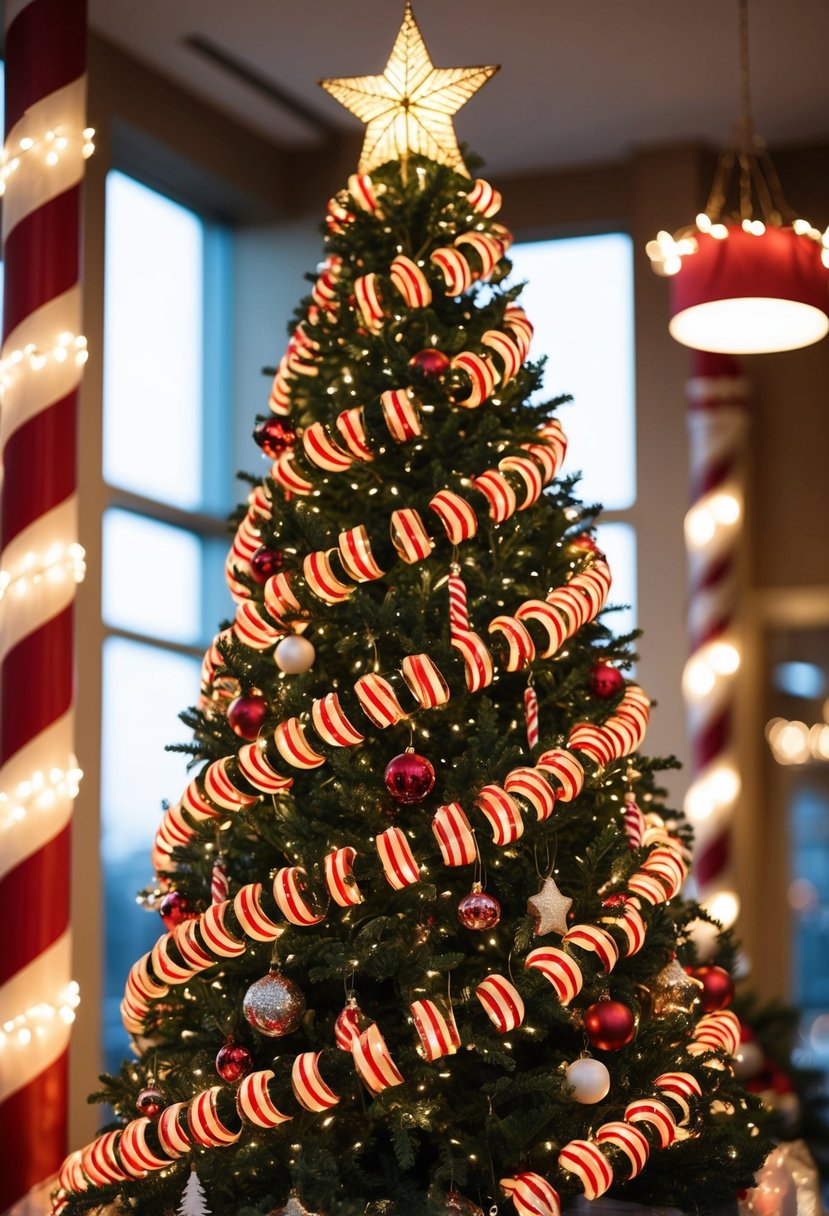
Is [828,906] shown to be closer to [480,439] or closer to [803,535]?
[803,535]

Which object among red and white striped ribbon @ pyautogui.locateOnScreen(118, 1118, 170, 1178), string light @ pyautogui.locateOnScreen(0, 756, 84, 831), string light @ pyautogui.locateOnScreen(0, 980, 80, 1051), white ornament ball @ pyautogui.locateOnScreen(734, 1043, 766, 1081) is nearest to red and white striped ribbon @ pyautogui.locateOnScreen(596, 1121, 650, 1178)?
red and white striped ribbon @ pyautogui.locateOnScreen(118, 1118, 170, 1178)

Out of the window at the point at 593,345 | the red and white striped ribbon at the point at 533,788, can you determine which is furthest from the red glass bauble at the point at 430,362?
the window at the point at 593,345

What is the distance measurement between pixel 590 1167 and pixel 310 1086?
478 millimetres

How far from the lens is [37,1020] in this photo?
3.88m

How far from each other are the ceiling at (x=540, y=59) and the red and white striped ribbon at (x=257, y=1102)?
426cm

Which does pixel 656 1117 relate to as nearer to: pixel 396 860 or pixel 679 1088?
pixel 679 1088

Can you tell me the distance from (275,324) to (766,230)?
3.56m

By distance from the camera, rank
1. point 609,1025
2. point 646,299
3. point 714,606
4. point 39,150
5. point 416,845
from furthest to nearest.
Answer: point 646,299 → point 714,606 → point 39,150 → point 416,845 → point 609,1025

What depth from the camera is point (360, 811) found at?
281 cm

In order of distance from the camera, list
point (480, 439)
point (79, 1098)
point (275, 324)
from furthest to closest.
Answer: point (275, 324)
point (79, 1098)
point (480, 439)

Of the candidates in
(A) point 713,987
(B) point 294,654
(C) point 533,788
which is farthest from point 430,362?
(A) point 713,987

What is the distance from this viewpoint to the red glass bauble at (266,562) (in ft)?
9.98

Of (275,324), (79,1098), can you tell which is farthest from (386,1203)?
(275,324)

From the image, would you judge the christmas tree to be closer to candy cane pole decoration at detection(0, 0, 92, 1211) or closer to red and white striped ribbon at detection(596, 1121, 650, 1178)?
red and white striped ribbon at detection(596, 1121, 650, 1178)
